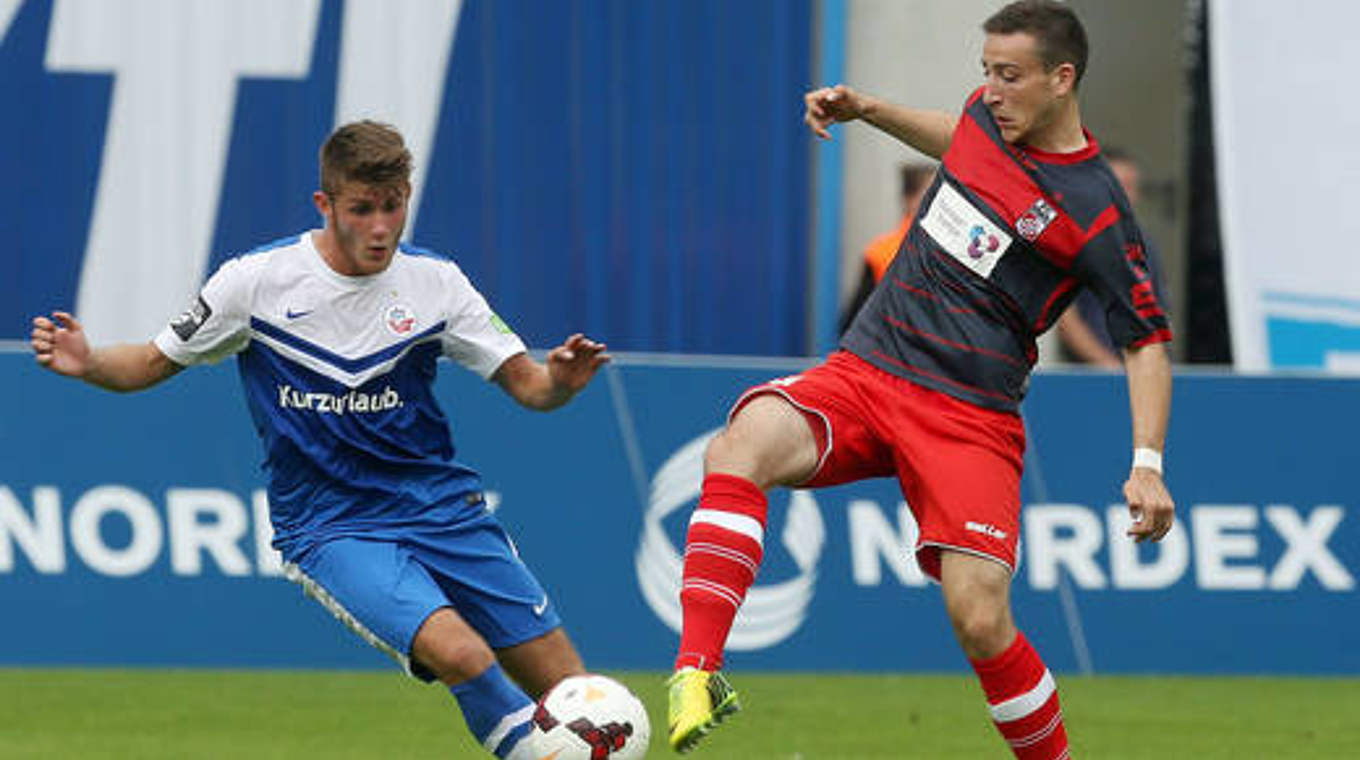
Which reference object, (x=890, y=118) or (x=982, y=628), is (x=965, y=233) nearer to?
(x=890, y=118)

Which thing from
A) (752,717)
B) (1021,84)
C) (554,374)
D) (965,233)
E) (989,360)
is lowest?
(752,717)

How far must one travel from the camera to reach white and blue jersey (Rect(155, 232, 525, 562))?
289 inches

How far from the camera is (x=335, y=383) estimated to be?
7348 mm

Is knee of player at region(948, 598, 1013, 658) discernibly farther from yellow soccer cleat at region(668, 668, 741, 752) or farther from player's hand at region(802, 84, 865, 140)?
player's hand at region(802, 84, 865, 140)

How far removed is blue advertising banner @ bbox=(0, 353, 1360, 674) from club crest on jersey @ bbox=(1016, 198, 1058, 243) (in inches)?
175

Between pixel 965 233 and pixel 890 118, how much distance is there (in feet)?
1.78

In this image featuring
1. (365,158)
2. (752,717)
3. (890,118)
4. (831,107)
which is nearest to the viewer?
(365,158)

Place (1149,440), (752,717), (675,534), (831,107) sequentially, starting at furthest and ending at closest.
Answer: (675,534) → (752,717) → (831,107) → (1149,440)

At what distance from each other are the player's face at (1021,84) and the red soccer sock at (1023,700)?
1389 millimetres

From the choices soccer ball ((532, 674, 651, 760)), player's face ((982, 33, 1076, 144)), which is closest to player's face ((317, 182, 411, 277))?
soccer ball ((532, 674, 651, 760))

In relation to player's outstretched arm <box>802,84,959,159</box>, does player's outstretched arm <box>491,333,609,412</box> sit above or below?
below

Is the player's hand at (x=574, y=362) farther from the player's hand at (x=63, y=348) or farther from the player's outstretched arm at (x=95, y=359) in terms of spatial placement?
the player's hand at (x=63, y=348)

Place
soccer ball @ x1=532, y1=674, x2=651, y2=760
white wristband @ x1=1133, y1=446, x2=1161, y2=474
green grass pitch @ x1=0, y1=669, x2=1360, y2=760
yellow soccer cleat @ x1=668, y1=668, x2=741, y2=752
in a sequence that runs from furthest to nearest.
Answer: green grass pitch @ x1=0, y1=669, x2=1360, y2=760 → white wristband @ x1=1133, y1=446, x2=1161, y2=474 → soccer ball @ x1=532, y1=674, x2=651, y2=760 → yellow soccer cleat @ x1=668, y1=668, x2=741, y2=752

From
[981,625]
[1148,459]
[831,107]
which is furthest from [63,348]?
[1148,459]
